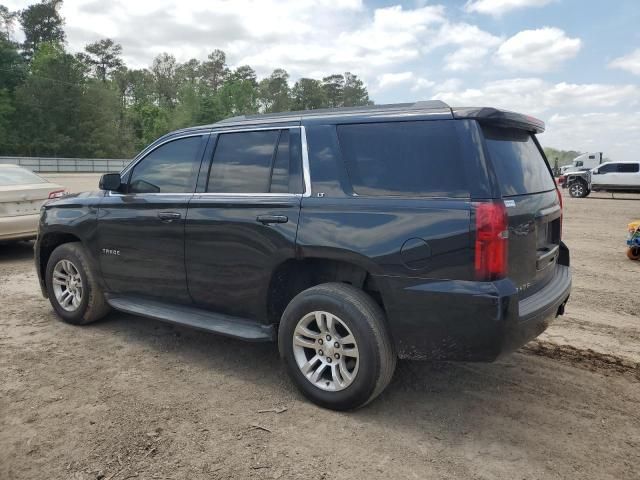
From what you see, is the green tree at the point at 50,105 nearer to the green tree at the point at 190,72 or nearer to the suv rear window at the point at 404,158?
the green tree at the point at 190,72

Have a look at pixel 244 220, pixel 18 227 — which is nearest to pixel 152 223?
pixel 244 220

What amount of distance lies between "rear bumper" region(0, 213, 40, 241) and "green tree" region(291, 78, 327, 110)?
99.4m

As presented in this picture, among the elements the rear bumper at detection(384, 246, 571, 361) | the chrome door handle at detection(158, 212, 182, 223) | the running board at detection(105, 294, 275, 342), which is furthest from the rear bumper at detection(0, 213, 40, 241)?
the rear bumper at detection(384, 246, 571, 361)

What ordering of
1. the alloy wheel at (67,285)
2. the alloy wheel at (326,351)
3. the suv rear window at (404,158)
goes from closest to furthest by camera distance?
the suv rear window at (404,158)
the alloy wheel at (326,351)
the alloy wheel at (67,285)

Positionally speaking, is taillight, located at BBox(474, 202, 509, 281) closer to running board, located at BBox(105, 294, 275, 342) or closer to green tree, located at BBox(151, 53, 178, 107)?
running board, located at BBox(105, 294, 275, 342)

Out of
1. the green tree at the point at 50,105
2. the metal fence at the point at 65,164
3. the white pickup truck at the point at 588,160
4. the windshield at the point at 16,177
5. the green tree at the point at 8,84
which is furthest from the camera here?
the green tree at the point at 50,105

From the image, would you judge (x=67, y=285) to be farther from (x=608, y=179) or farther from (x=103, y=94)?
(x=103, y=94)

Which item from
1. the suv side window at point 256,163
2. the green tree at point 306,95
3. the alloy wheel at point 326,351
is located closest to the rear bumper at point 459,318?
the alloy wheel at point 326,351

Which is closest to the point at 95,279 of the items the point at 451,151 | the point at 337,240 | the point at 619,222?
the point at 337,240

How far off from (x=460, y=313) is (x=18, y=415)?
2.84 metres

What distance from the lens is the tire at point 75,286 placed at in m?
5.00

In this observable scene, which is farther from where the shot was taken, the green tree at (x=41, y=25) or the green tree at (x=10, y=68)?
the green tree at (x=41, y=25)

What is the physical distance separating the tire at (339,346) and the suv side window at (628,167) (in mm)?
25601

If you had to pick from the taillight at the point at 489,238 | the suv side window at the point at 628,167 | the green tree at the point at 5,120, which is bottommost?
the taillight at the point at 489,238
